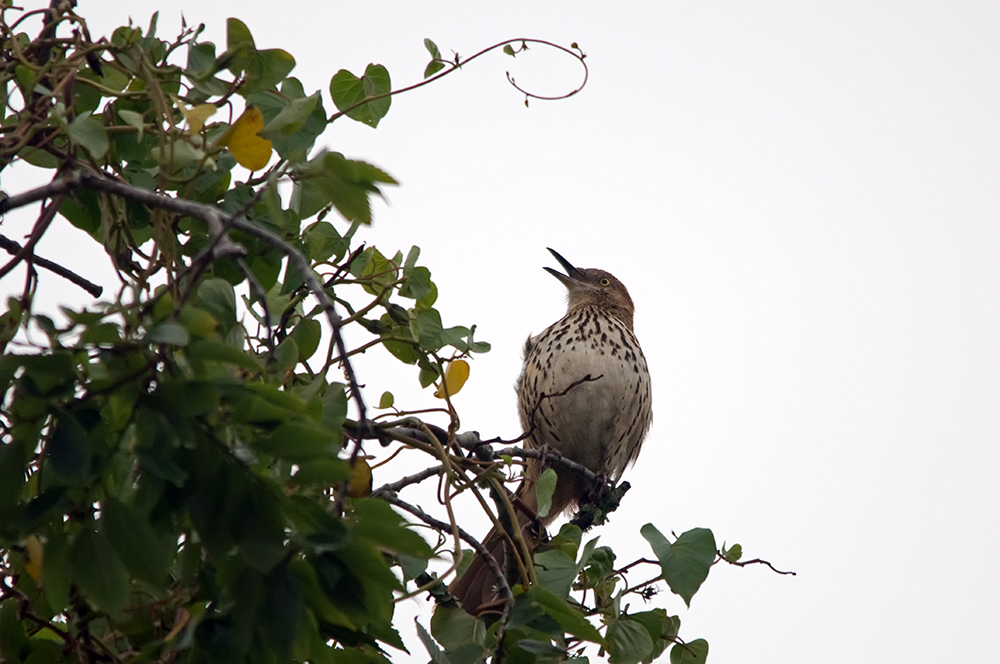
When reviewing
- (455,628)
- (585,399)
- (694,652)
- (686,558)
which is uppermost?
(585,399)

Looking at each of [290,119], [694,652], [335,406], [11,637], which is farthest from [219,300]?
[694,652]

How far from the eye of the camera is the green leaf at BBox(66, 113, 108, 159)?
1.60 meters

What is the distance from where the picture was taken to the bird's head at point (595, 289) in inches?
244

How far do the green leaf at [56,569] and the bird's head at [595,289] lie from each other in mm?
4868

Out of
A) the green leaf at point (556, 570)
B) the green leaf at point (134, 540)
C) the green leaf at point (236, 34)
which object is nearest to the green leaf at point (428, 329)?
the green leaf at point (556, 570)

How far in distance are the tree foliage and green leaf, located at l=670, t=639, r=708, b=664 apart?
0.08 meters

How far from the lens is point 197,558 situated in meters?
1.42

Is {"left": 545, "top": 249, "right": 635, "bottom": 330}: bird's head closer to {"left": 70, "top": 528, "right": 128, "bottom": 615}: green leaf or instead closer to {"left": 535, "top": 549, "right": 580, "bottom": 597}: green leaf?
{"left": 535, "top": 549, "right": 580, "bottom": 597}: green leaf

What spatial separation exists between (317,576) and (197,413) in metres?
0.30

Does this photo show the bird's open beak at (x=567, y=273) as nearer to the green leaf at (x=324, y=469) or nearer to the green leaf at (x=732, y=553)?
the green leaf at (x=732, y=553)

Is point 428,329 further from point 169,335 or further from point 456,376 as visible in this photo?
point 169,335

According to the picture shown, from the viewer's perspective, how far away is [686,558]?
2.27m

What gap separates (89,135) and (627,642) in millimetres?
1462

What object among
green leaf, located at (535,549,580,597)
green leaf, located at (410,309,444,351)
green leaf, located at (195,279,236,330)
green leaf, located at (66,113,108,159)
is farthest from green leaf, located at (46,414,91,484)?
green leaf, located at (410,309,444,351)
